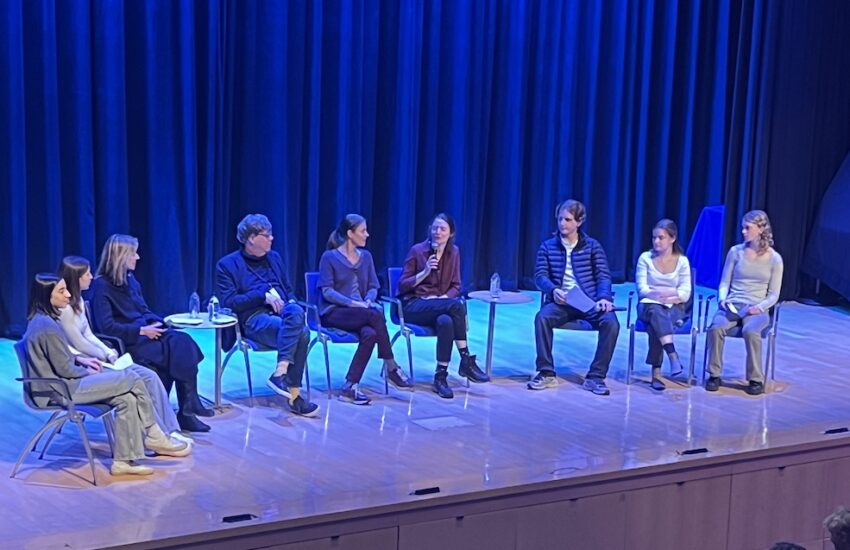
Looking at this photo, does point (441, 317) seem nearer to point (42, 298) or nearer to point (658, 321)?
point (658, 321)

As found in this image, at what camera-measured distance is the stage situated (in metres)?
4.61

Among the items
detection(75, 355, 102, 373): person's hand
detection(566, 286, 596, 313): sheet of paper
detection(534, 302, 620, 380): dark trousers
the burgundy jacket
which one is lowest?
detection(534, 302, 620, 380): dark trousers

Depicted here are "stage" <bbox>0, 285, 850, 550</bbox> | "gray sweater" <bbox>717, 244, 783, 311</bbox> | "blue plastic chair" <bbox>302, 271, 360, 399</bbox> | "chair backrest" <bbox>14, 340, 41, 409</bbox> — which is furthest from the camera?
"gray sweater" <bbox>717, 244, 783, 311</bbox>

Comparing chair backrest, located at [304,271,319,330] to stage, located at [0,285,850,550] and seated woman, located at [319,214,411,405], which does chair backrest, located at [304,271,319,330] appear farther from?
stage, located at [0,285,850,550]

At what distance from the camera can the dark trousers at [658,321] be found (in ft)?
23.2

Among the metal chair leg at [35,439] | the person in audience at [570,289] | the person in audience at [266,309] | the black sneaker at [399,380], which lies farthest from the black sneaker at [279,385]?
the person in audience at [570,289]

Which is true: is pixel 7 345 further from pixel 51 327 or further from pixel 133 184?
pixel 51 327

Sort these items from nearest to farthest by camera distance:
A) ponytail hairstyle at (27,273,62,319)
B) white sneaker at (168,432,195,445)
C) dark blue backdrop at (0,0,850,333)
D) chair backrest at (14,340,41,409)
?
chair backrest at (14,340,41,409), ponytail hairstyle at (27,273,62,319), white sneaker at (168,432,195,445), dark blue backdrop at (0,0,850,333)

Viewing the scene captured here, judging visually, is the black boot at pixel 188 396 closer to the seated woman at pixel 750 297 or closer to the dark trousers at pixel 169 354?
the dark trousers at pixel 169 354

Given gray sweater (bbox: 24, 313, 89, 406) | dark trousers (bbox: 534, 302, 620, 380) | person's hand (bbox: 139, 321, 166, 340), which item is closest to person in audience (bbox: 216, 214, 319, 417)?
person's hand (bbox: 139, 321, 166, 340)

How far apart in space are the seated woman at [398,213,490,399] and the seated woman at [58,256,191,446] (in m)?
1.78

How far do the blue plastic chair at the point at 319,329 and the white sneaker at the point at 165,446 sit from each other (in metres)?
1.06

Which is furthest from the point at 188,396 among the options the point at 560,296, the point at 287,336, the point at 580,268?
the point at 580,268

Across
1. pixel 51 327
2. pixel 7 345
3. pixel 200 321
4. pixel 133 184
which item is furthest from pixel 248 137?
pixel 51 327
